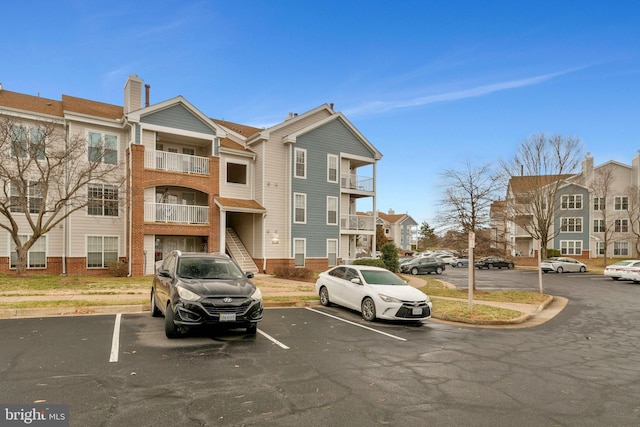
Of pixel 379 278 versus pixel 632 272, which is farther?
pixel 632 272

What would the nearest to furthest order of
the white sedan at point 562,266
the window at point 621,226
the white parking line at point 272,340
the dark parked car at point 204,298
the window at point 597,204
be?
the dark parked car at point 204,298 < the white parking line at point 272,340 < the white sedan at point 562,266 < the window at point 621,226 < the window at point 597,204

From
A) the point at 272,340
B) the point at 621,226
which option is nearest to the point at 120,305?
the point at 272,340

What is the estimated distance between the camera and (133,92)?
2312 centimetres

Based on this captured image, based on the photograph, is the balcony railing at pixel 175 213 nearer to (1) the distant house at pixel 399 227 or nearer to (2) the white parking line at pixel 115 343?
(2) the white parking line at pixel 115 343

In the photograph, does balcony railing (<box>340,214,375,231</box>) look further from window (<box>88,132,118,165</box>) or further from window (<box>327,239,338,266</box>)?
window (<box>88,132,118,165</box>)

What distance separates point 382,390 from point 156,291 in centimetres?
667

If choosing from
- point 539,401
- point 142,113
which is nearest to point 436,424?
point 539,401

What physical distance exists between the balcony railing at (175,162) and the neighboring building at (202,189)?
60 mm

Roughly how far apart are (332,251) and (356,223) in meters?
3.30

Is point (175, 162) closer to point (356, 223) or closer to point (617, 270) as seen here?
point (356, 223)

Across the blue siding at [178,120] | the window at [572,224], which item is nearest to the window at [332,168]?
the blue siding at [178,120]

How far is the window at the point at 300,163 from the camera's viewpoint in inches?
1060

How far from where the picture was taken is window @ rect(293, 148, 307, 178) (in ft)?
88.4

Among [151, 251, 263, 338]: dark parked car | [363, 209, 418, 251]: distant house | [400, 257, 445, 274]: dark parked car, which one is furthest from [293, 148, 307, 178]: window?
[363, 209, 418, 251]: distant house
